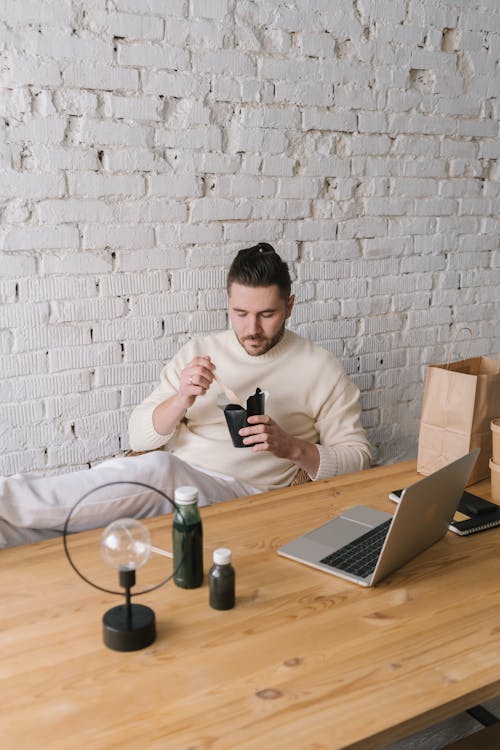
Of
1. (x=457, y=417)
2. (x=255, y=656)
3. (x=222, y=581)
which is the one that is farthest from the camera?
(x=457, y=417)

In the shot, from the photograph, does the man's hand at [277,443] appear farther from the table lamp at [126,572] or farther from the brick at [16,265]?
the brick at [16,265]

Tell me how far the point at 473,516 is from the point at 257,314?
2.97 feet

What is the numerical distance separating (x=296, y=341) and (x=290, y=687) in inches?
55.6

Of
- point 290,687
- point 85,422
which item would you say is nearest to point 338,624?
point 290,687

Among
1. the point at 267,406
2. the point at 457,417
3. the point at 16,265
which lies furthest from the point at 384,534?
the point at 16,265

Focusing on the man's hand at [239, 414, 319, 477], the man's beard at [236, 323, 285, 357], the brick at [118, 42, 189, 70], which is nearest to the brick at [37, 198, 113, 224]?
the brick at [118, 42, 189, 70]

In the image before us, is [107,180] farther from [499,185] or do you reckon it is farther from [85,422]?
[499,185]

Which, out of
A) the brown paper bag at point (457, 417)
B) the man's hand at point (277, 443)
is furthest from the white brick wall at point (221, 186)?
Result: the brown paper bag at point (457, 417)

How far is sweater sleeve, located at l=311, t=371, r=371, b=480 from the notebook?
44 centimetres

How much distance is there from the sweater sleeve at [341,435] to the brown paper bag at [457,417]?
1.02ft

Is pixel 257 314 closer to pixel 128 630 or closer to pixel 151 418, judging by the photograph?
pixel 151 418

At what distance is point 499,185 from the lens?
312cm

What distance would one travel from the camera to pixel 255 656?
1071 mm

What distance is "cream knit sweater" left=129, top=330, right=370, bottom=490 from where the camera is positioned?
7.23 ft
